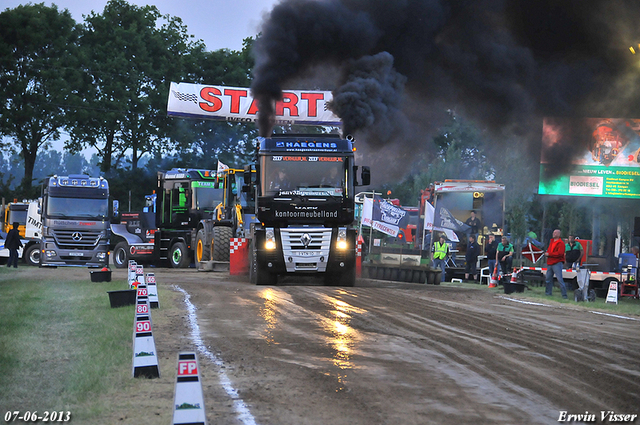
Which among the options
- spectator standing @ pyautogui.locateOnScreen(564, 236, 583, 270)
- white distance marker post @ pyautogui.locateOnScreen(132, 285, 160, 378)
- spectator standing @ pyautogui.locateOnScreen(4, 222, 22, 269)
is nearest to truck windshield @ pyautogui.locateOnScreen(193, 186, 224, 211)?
spectator standing @ pyautogui.locateOnScreen(4, 222, 22, 269)

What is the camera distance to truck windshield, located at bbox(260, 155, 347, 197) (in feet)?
57.2

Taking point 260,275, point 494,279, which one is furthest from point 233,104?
point 260,275

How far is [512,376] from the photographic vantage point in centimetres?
745

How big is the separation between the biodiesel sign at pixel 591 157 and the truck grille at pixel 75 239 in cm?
1613

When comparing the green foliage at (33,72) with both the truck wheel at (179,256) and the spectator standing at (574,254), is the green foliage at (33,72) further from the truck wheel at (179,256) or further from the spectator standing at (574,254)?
A: the spectator standing at (574,254)

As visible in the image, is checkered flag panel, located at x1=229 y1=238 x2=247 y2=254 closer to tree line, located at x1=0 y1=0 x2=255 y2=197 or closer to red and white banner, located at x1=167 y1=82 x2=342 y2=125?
red and white banner, located at x1=167 y1=82 x2=342 y2=125

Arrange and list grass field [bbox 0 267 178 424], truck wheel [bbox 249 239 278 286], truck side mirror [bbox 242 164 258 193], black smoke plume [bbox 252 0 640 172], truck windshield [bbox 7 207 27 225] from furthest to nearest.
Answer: truck windshield [bbox 7 207 27 225] < black smoke plume [bbox 252 0 640 172] < truck wheel [bbox 249 239 278 286] < truck side mirror [bbox 242 164 258 193] < grass field [bbox 0 267 178 424]

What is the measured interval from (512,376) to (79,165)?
563ft

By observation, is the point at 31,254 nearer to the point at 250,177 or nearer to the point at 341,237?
the point at 250,177

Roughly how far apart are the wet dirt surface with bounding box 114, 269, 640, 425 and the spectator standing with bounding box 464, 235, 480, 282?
10542 millimetres

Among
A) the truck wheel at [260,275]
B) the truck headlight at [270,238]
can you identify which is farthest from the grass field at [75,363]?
the truck wheel at [260,275]

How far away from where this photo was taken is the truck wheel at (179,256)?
2897 centimetres

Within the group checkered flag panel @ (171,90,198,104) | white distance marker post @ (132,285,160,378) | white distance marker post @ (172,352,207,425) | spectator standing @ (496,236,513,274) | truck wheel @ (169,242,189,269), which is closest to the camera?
white distance marker post @ (172,352,207,425)

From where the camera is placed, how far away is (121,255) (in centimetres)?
3177
